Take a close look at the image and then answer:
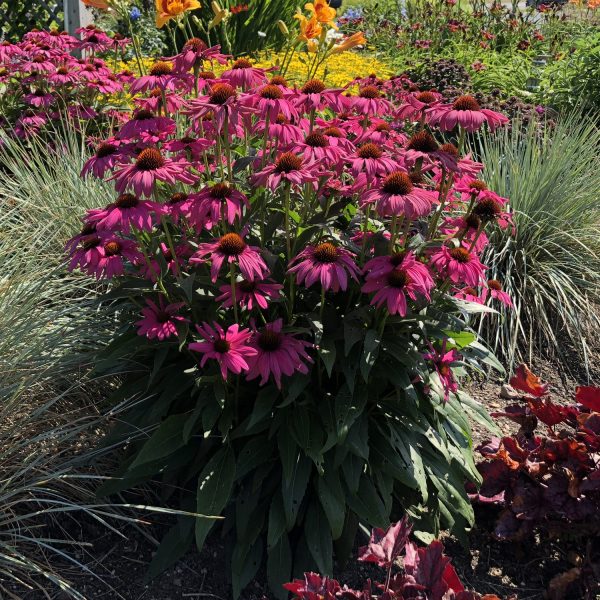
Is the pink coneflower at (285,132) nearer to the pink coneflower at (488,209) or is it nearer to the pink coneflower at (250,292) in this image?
the pink coneflower at (250,292)

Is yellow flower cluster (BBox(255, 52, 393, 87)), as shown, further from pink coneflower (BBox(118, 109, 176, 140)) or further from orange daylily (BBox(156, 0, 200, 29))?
pink coneflower (BBox(118, 109, 176, 140))

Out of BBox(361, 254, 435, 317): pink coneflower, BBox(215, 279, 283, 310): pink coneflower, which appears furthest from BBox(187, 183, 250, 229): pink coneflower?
BBox(361, 254, 435, 317): pink coneflower

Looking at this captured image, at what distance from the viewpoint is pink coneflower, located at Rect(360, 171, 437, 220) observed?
184cm

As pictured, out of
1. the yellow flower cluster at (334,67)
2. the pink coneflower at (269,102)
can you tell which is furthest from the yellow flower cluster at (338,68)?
the pink coneflower at (269,102)

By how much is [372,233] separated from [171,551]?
110 cm

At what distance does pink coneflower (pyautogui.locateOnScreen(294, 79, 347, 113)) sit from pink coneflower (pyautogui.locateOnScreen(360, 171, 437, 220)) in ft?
1.36

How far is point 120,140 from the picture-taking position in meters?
2.18

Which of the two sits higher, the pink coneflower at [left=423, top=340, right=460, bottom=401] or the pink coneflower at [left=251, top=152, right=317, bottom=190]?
the pink coneflower at [left=251, top=152, right=317, bottom=190]

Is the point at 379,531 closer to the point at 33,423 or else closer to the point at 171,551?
the point at 171,551

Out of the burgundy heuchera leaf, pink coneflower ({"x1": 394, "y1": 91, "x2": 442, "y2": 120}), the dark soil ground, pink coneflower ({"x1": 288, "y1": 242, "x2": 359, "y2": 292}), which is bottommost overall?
the dark soil ground

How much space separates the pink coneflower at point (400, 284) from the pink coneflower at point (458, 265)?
10 centimetres

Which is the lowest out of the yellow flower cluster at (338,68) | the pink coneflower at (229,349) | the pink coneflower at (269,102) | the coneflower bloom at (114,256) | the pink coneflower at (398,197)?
the yellow flower cluster at (338,68)

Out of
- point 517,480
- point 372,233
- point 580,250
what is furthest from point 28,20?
point 517,480

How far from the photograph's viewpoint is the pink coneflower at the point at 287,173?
1896 millimetres
